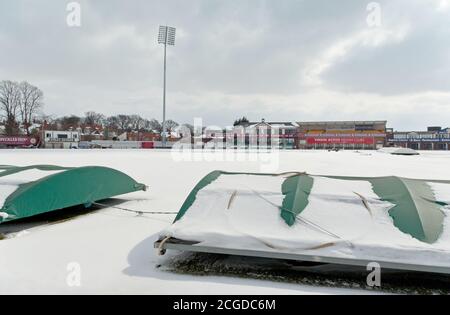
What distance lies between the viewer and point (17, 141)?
59656mm

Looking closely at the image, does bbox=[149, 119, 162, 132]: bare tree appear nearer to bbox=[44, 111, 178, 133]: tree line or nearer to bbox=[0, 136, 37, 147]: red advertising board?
bbox=[44, 111, 178, 133]: tree line

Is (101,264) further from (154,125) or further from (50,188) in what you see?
(154,125)

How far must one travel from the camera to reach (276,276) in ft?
11.7

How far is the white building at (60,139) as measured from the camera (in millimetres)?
61078

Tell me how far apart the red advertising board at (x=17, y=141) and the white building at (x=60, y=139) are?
8.02 feet

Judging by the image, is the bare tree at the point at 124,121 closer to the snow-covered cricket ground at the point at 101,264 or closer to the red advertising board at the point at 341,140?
the red advertising board at the point at 341,140

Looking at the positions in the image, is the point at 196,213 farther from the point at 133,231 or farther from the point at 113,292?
the point at 133,231

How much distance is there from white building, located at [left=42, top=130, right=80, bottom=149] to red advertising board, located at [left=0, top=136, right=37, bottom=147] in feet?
8.02

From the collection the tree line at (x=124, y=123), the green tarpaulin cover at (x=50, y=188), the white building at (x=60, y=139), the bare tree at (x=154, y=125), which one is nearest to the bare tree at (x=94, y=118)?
the tree line at (x=124, y=123)

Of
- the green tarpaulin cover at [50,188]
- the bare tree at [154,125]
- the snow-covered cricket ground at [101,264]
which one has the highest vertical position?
the bare tree at [154,125]

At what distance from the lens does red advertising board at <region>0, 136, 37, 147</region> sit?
58784 millimetres

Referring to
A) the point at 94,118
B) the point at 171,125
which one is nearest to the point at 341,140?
the point at 171,125
